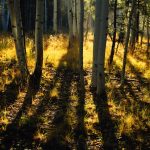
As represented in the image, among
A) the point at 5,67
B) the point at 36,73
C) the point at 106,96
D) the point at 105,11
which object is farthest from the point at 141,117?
the point at 5,67

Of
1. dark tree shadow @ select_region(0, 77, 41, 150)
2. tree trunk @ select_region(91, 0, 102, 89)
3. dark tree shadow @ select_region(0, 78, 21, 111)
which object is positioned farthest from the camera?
tree trunk @ select_region(91, 0, 102, 89)

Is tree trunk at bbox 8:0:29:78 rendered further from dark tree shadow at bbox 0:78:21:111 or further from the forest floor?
the forest floor

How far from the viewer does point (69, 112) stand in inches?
358

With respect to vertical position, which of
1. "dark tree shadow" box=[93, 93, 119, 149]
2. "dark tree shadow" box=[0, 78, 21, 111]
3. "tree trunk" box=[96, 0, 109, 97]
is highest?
"tree trunk" box=[96, 0, 109, 97]

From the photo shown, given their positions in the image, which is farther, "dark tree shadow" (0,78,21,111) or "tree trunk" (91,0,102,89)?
"tree trunk" (91,0,102,89)

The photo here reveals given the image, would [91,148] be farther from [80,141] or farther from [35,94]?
[35,94]

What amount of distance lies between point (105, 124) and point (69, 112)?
1.08m

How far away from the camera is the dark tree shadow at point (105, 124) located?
761 centimetres

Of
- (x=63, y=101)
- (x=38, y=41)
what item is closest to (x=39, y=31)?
(x=38, y=41)

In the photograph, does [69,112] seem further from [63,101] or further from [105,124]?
[105,124]

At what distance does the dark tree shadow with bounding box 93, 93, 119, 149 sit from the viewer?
7.61 m

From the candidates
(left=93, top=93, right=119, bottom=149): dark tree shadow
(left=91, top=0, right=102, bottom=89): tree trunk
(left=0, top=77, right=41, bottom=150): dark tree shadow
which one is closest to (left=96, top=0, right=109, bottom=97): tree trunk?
(left=91, top=0, right=102, bottom=89): tree trunk

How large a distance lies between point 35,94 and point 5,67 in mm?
2439

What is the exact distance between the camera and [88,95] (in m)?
10.6
